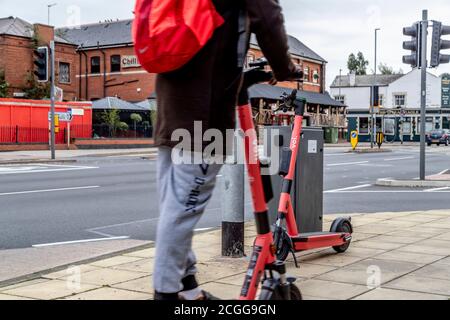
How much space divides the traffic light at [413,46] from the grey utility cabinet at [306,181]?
8939 mm

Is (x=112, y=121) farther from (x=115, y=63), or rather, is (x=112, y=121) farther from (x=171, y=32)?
(x=171, y=32)

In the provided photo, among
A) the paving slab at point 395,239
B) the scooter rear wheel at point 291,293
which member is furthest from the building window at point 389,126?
the scooter rear wheel at point 291,293

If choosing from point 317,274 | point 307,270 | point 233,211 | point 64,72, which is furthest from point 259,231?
point 64,72

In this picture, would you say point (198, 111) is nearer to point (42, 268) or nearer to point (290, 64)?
point (290, 64)

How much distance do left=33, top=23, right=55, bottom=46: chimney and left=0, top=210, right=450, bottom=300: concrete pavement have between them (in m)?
41.1

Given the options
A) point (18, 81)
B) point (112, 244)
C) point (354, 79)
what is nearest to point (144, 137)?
point (18, 81)

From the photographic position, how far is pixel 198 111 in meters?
2.63

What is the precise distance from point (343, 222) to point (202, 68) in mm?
3688

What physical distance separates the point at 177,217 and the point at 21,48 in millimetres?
44390

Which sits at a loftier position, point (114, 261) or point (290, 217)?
point (290, 217)

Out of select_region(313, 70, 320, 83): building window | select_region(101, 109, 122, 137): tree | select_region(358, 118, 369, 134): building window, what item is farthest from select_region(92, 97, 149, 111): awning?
select_region(358, 118, 369, 134): building window

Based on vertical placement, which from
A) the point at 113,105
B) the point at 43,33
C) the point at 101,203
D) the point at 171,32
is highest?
the point at 43,33

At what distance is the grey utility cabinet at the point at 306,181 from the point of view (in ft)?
19.2

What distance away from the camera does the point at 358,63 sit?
116 metres
